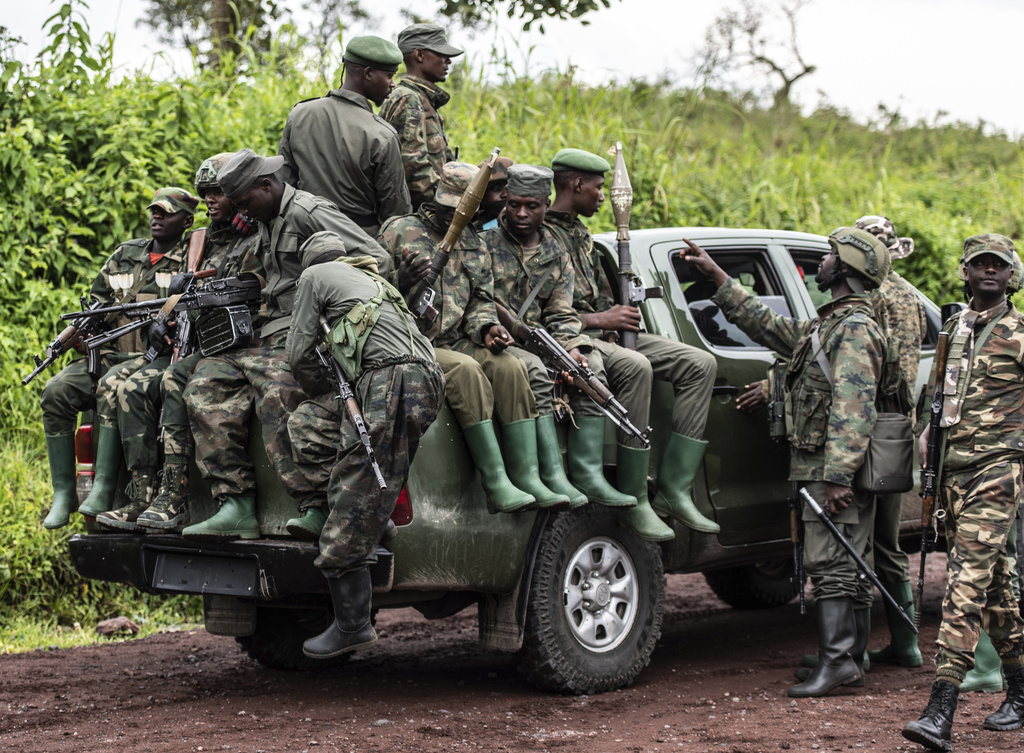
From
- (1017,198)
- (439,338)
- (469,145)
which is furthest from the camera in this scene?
(1017,198)

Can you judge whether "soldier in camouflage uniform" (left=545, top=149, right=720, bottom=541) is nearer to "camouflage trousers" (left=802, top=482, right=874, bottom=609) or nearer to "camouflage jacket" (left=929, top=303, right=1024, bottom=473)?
"camouflage trousers" (left=802, top=482, right=874, bottom=609)

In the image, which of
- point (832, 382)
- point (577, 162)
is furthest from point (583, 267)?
point (832, 382)

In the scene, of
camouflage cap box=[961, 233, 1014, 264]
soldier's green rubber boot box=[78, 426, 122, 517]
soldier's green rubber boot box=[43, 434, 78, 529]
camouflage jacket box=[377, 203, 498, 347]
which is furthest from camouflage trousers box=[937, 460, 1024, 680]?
soldier's green rubber boot box=[43, 434, 78, 529]

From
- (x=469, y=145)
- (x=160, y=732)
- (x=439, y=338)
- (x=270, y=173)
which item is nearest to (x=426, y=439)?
(x=439, y=338)

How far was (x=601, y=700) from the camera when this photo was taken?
520cm

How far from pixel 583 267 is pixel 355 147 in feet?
3.95

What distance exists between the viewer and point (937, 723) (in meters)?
4.36

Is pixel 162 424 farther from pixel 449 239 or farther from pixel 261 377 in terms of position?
pixel 449 239

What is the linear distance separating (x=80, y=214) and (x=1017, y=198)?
10.6 meters

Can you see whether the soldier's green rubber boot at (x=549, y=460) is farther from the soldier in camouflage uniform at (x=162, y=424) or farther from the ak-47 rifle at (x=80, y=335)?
the ak-47 rifle at (x=80, y=335)

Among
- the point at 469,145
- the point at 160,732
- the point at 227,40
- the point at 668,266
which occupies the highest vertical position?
the point at 227,40

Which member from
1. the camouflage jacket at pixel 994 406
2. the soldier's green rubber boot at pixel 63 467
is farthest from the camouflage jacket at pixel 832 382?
the soldier's green rubber boot at pixel 63 467

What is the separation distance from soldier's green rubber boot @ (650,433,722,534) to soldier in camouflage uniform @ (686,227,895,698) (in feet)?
1.61

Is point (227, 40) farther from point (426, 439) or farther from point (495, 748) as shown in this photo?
point (495, 748)
